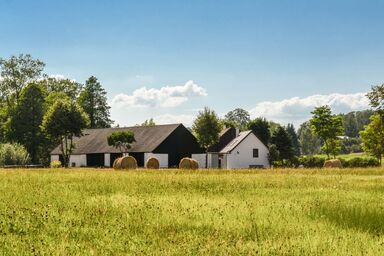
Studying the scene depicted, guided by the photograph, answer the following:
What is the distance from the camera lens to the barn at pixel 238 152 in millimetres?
72688

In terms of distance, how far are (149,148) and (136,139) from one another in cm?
564

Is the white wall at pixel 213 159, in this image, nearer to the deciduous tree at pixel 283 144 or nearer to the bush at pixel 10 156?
the deciduous tree at pixel 283 144

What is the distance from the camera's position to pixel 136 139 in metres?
74.2

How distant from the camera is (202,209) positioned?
39.6ft

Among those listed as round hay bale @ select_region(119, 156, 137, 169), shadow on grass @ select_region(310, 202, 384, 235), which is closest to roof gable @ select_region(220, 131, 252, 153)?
round hay bale @ select_region(119, 156, 137, 169)

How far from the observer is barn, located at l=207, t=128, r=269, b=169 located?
72.7 meters

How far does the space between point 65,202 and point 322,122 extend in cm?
7438

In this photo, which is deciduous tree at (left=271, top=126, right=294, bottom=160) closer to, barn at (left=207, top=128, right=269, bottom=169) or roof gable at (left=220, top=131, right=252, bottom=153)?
barn at (left=207, top=128, right=269, bottom=169)

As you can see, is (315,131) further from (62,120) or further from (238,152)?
(62,120)

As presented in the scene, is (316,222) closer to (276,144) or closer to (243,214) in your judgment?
(243,214)

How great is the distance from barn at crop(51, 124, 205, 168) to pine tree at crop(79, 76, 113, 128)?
72.2ft

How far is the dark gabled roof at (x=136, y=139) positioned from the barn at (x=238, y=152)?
27.6ft

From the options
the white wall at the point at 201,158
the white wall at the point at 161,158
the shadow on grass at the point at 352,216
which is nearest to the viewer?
the shadow on grass at the point at 352,216

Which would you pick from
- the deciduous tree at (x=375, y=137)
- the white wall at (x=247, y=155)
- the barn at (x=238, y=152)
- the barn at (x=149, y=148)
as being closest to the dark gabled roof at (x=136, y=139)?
the barn at (x=149, y=148)
